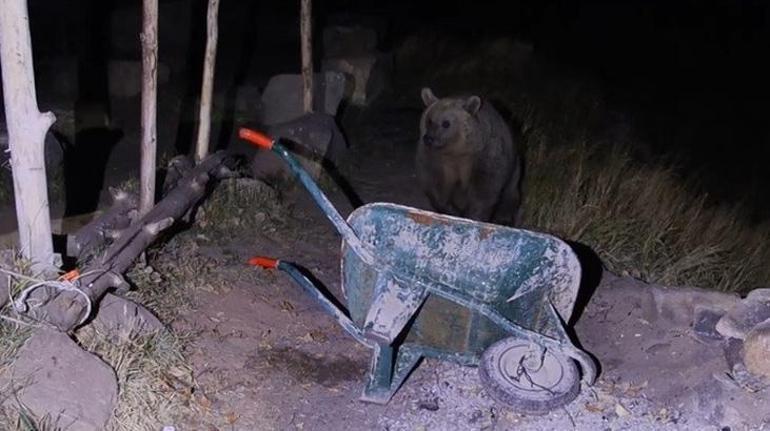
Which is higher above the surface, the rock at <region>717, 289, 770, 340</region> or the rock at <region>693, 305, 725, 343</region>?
the rock at <region>717, 289, 770, 340</region>

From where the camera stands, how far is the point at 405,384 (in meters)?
4.82

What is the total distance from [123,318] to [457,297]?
63.1 inches

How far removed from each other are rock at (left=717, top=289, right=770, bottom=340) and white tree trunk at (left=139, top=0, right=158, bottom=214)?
10.6 ft

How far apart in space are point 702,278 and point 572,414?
104 inches

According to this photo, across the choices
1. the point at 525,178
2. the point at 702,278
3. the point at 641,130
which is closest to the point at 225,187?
the point at 525,178

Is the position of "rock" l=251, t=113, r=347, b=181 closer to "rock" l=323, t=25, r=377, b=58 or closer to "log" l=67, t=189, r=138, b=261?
"log" l=67, t=189, r=138, b=261

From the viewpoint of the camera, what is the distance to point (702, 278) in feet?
22.4

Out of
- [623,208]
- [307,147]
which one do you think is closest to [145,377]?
[307,147]

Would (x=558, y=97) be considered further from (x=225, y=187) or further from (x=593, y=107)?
(x=225, y=187)

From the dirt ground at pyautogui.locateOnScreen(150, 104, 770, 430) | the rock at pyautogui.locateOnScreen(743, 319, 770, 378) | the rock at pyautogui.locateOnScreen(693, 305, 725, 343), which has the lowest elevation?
the dirt ground at pyautogui.locateOnScreen(150, 104, 770, 430)

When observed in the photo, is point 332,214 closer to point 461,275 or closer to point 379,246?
point 379,246

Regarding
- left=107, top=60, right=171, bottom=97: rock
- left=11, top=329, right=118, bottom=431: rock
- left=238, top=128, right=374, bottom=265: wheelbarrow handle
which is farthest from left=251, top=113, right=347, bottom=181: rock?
left=11, top=329, right=118, bottom=431: rock

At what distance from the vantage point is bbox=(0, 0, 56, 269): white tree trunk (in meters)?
4.22

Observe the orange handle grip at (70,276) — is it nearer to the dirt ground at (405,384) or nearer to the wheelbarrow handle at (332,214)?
the dirt ground at (405,384)
